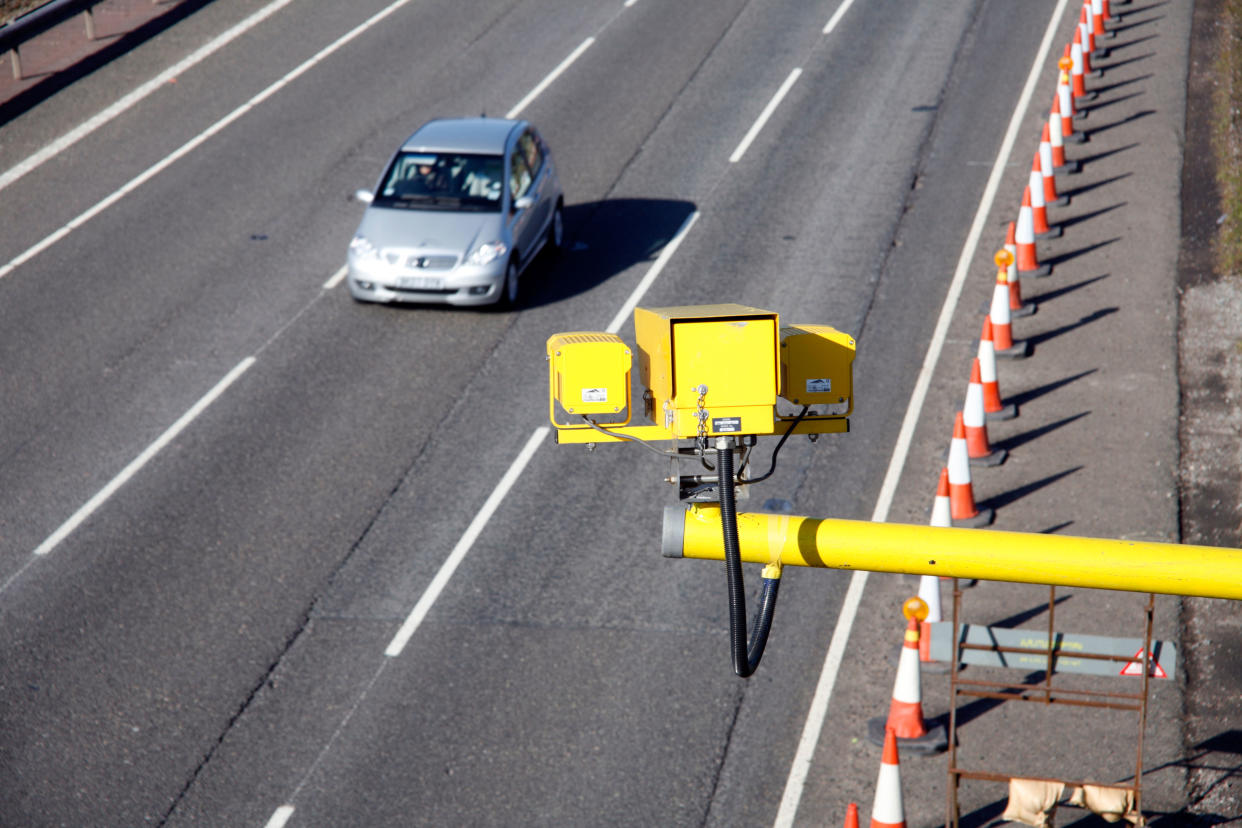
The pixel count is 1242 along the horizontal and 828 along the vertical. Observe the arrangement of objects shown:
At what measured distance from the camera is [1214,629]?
9.99 meters

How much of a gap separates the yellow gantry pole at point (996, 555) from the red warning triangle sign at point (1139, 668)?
15.0 ft

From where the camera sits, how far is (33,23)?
71.6 ft

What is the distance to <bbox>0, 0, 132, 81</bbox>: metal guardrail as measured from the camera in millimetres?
21359

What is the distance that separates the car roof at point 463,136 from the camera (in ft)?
55.0

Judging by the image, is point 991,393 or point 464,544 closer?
point 464,544

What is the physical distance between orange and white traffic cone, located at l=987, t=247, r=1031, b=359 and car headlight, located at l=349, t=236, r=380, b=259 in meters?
6.82

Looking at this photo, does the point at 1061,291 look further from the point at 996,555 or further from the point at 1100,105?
the point at 996,555

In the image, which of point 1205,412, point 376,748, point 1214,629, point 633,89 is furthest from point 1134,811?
point 633,89

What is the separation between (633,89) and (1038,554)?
19.8 m

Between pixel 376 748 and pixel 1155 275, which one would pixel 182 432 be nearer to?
pixel 376 748

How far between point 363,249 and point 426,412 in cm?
294

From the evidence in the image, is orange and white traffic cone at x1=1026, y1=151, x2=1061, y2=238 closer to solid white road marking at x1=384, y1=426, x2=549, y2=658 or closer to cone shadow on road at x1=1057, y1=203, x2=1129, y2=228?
cone shadow on road at x1=1057, y1=203, x2=1129, y2=228

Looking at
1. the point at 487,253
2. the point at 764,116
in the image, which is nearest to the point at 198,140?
the point at 487,253

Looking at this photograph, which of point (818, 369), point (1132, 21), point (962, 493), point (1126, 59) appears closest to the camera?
point (818, 369)
